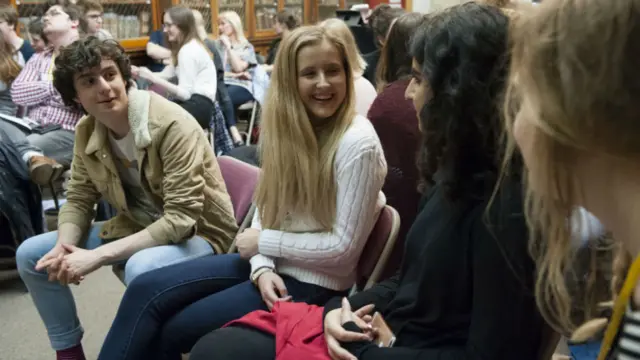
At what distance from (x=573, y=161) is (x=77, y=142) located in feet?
5.56

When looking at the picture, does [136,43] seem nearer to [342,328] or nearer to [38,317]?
[38,317]

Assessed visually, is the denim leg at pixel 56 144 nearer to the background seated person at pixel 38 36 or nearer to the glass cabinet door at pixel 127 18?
the background seated person at pixel 38 36

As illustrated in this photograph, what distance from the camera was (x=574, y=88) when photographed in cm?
65

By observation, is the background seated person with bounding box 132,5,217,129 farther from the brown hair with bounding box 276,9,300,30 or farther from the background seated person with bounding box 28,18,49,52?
the brown hair with bounding box 276,9,300,30

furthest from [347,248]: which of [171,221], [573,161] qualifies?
[573,161]

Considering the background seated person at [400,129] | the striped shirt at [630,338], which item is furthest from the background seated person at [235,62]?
the striped shirt at [630,338]

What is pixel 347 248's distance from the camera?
4.90 feet

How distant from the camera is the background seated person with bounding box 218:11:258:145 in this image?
195 inches

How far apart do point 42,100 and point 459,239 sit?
291 cm

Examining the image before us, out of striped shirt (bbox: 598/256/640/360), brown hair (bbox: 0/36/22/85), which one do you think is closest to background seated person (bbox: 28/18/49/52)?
brown hair (bbox: 0/36/22/85)

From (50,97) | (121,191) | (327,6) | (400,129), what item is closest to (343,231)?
(400,129)

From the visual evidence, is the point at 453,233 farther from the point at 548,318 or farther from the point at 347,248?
the point at 347,248

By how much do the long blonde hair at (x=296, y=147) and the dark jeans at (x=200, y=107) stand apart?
222 centimetres

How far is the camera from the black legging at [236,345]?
1.29 meters
